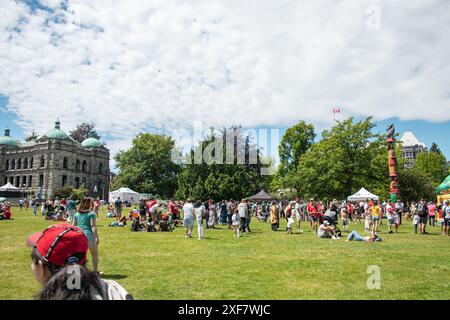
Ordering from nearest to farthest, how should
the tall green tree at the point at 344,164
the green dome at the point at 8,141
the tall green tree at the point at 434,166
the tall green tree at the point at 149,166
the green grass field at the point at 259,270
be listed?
1. the green grass field at the point at 259,270
2. the tall green tree at the point at 344,164
3. the tall green tree at the point at 149,166
4. the tall green tree at the point at 434,166
5. the green dome at the point at 8,141

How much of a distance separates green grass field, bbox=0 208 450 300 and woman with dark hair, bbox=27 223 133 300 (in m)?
4.79

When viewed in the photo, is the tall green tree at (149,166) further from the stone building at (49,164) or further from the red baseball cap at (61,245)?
the red baseball cap at (61,245)

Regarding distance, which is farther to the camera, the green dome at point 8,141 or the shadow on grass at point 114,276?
the green dome at point 8,141

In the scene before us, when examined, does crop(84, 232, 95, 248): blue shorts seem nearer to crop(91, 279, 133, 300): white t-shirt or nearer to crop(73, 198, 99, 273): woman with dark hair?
crop(73, 198, 99, 273): woman with dark hair

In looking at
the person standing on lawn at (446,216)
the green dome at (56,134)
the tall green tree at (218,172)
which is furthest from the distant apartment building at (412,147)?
the person standing on lawn at (446,216)

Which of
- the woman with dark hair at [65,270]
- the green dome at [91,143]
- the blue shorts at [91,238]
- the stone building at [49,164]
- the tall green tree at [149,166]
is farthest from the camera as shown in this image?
the green dome at [91,143]

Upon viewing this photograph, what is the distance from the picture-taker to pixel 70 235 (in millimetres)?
2193

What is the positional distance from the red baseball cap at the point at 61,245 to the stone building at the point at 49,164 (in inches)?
3101

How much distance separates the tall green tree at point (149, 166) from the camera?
7225 centimetres

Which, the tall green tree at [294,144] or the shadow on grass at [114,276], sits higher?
the tall green tree at [294,144]

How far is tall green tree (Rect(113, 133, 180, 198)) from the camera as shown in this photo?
72.2 metres

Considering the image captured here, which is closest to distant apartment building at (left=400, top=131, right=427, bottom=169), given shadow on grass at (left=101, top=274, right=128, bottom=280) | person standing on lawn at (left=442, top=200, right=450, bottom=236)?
person standing on lawn at (left=442, top=200, right=450, bottom=236)

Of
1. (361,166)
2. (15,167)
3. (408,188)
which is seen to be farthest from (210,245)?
(15,167)
